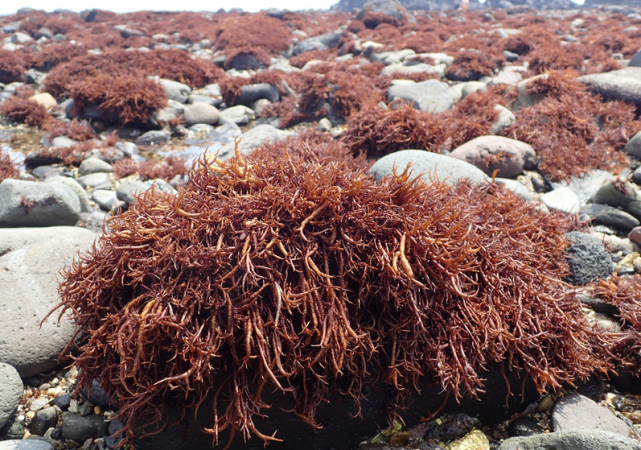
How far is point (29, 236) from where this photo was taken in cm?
432

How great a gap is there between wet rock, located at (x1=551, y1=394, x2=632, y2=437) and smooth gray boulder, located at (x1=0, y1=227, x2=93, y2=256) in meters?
4.55

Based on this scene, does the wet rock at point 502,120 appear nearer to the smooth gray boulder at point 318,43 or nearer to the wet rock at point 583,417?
the wet rock at point 583,417

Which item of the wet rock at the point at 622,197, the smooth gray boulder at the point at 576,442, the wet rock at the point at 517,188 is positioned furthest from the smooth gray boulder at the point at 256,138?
the smooth gray boulder at the point at 576,442

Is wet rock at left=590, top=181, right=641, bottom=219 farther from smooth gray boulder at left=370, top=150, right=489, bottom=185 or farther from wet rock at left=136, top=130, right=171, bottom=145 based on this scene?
wet rock at left=136, top=130, right=171, bottom=145

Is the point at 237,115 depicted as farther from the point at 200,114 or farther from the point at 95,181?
the point at 95,181

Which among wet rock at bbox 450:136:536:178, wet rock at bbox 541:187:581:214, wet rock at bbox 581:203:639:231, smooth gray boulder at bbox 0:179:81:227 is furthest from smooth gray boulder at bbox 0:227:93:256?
wet rock at bbox 581:203:639:231

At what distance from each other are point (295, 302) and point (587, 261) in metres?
3.43

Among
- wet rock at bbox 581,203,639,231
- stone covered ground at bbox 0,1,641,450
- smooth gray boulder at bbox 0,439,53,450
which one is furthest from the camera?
wet rock at bbox 581,203,639,231

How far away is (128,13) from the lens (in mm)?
29938

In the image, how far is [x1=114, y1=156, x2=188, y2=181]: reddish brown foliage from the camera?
7.39 m

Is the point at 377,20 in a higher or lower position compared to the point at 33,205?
lower

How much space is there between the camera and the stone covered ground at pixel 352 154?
3037 mm

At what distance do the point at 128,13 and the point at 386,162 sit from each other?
32.6 metres

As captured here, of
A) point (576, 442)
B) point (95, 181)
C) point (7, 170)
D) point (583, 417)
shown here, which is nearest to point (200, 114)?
point (95, 181)
